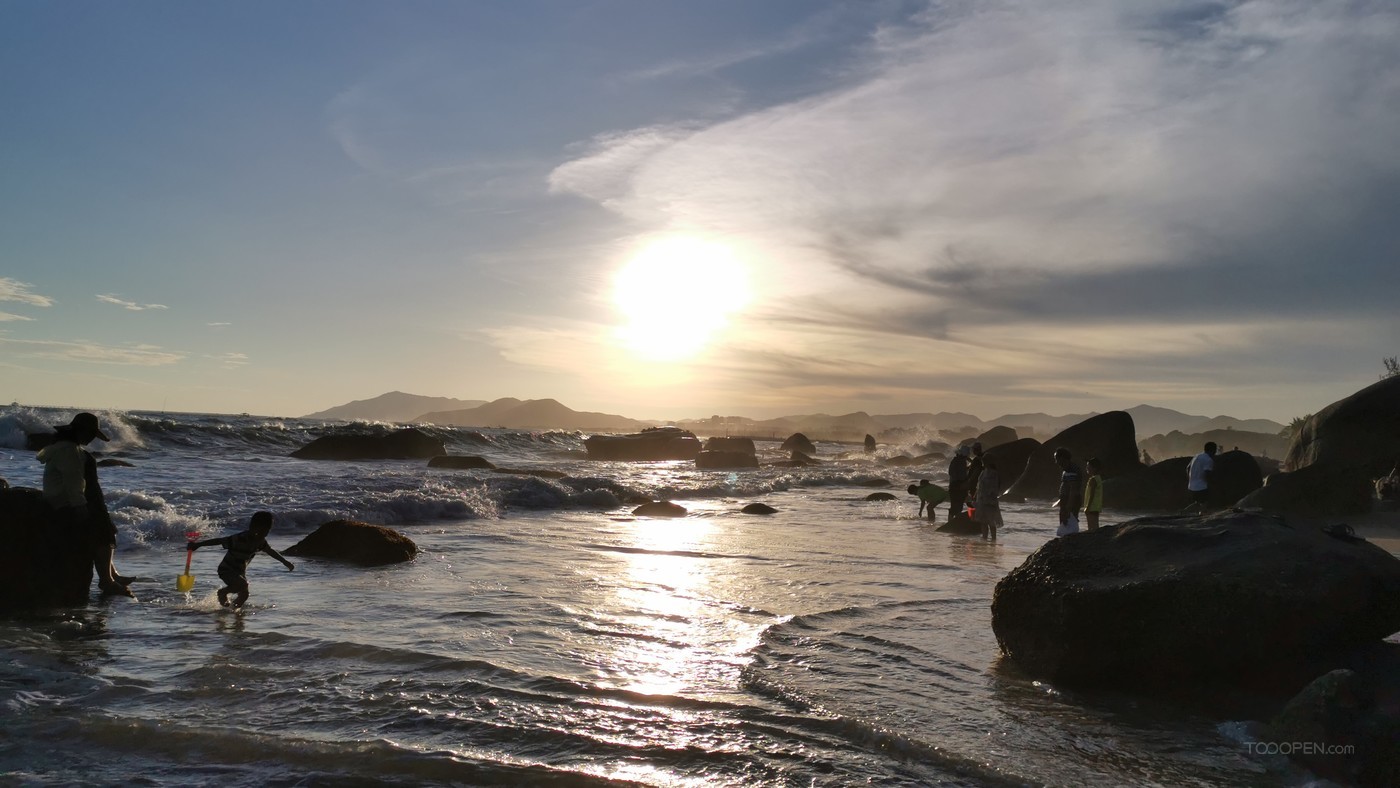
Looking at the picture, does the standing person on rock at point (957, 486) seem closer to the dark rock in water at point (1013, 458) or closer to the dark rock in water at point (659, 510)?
the dark rock in water at point (659, 510)

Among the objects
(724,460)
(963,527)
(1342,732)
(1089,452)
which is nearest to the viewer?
(1342,732)

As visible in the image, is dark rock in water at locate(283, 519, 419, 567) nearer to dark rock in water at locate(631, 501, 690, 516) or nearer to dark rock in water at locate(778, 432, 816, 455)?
dark rock in water at locate(631, 501, 690, 516)

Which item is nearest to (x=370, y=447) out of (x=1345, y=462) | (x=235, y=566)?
(x=235, y=566)

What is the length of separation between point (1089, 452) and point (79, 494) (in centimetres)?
2441

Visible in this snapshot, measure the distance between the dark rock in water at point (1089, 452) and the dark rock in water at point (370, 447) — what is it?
23.4 metres

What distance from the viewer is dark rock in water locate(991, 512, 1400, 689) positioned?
5391 millimetres

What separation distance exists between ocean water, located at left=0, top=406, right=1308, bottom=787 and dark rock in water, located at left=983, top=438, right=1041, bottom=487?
15.5 meters

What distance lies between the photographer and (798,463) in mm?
43094

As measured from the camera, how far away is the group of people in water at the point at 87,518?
27.2ft

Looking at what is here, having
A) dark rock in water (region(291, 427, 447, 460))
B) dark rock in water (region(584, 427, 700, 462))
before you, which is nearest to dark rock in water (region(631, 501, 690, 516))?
→ dark rock in water (region(291, 427, 447, 460))

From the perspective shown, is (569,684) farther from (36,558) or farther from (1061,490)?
(1061,490)

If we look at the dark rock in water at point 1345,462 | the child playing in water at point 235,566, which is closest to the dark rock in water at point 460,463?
the child playing in water at point 235,566

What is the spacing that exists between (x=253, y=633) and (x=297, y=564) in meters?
3.80

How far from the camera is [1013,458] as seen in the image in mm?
27391
